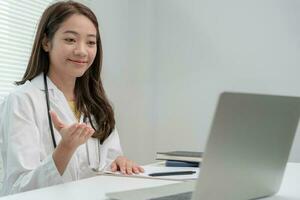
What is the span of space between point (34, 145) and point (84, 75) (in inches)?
17.9

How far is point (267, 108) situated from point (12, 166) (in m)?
0.89

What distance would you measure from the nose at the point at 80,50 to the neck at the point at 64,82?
12cm

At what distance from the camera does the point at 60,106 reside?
5.16 feet

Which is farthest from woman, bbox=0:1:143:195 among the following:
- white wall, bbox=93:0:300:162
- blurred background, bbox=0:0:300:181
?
white wall, bbox=93:0:300:162

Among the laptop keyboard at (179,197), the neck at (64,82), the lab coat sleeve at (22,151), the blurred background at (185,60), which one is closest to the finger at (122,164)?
the lab coat sleeve at (22,151)

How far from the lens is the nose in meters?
1.59

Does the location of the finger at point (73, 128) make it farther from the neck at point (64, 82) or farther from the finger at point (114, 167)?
the neck at point (64, 82)

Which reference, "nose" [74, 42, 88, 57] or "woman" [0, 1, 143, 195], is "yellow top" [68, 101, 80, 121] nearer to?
"woman" [0, 1, 143, 195]

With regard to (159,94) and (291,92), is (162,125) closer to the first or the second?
(159,94)

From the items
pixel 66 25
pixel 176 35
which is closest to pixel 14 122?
pixel 66 25

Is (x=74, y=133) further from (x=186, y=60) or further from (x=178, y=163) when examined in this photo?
(x=186, y=60)

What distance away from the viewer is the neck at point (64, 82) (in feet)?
5.38

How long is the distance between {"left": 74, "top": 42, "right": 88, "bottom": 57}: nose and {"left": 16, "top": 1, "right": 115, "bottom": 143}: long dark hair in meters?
0.11

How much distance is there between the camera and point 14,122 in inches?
55.3
